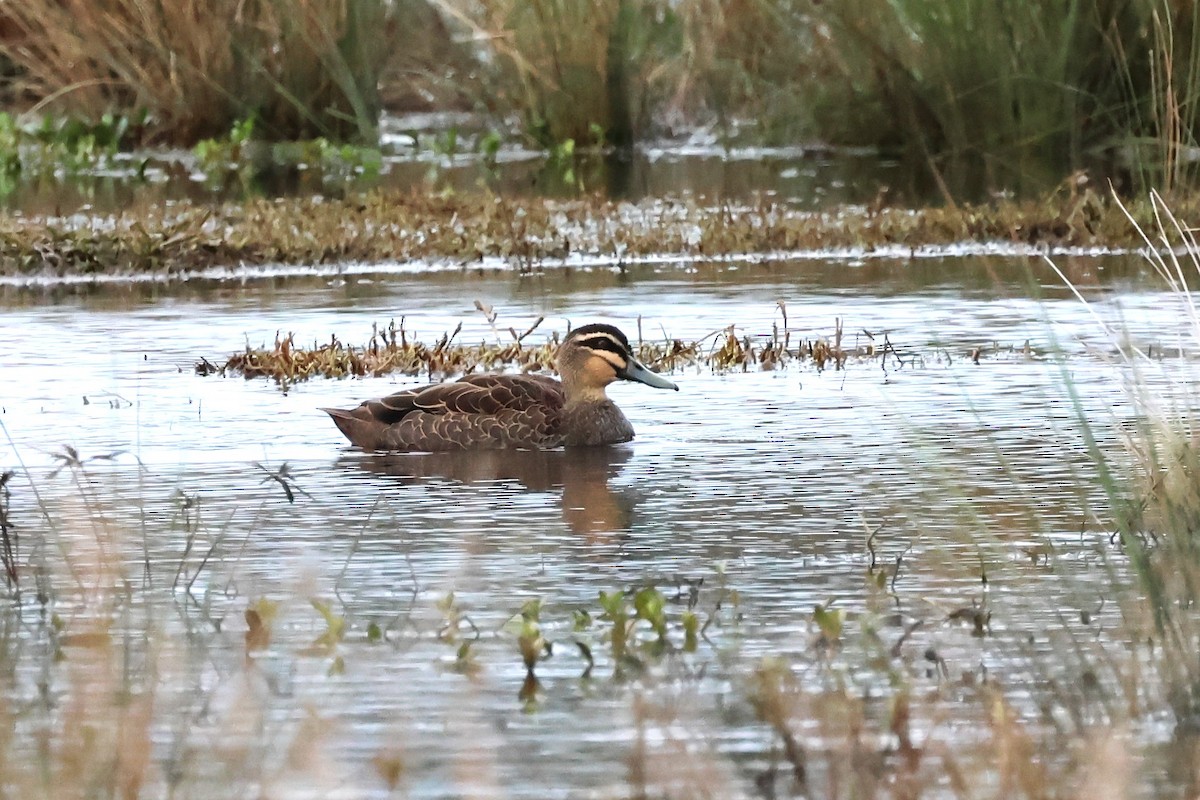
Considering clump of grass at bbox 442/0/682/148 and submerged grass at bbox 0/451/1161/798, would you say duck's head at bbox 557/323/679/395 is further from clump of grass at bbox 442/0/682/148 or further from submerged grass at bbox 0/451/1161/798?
clump of grass at bbox 442/0/682/148

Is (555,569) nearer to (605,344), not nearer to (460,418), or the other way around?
(460,418)

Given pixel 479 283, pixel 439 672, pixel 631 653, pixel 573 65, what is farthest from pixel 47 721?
pixel 573 65

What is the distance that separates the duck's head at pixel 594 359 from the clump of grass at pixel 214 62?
1466 cm

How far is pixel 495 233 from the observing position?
1750 centimetres

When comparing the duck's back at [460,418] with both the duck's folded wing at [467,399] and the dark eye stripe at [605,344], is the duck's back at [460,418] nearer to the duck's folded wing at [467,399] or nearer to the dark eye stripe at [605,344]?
the duck's folded wing at [467,399]

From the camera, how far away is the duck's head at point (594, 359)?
10.1 m

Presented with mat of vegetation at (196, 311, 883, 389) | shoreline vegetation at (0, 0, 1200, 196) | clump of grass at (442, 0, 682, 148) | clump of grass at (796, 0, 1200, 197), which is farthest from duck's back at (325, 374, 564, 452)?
clump of grass at (442, 0, 682, 148)

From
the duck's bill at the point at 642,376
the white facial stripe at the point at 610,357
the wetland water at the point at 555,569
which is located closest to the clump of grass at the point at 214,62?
the wetland water at the point at 555,569

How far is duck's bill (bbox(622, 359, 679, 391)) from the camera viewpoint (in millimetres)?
10172

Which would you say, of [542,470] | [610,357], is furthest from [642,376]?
[542,470]

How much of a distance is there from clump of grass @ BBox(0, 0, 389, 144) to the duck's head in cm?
1466

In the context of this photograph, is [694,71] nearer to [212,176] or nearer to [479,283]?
[212,176]

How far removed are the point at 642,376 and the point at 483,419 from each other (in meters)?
0.75

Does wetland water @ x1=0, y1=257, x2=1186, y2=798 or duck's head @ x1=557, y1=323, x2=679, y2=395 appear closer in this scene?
wetland water @ x1=0, y1=257, x2=1186, y2=798
